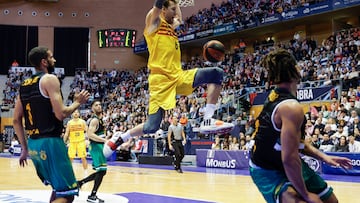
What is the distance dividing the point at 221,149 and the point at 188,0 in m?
7.15

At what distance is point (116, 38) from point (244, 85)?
51.8ft

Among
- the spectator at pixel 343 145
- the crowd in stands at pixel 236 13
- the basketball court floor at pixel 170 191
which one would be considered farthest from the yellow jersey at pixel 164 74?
the crowd in stands at pixel 236 13

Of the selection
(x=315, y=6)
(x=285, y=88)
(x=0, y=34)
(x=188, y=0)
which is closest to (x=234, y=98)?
(x=315, y=6)

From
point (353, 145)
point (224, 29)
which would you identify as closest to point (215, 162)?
point (353, 145)

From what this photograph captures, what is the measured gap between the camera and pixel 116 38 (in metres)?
34.1

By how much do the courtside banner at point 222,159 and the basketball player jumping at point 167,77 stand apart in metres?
8.88

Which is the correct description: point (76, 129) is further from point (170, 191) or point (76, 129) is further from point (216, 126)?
point (216, 126)

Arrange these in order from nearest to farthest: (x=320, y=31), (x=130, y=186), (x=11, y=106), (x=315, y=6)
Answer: (x=130, y=186) → (x=315, y=6) → (x=320, y=31) → (x=11, y=106)

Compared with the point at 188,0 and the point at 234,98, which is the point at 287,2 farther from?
the point at 188,0

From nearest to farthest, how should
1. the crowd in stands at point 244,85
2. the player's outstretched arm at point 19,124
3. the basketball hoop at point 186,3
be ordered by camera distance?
the player's outstretched arm at point 19,124, the basketball hoop at point 186,3, the crowd in stands at point 244,85

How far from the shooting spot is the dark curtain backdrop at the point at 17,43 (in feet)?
114

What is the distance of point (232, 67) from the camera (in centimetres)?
2433

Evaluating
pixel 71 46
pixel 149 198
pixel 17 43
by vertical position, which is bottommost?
pixel 149 198

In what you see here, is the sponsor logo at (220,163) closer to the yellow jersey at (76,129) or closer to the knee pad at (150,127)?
the yellow jersey at (76,129)
